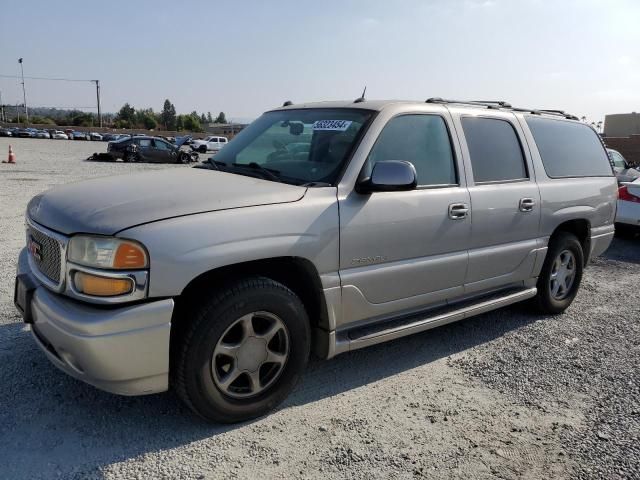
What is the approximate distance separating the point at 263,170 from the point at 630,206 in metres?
7.30

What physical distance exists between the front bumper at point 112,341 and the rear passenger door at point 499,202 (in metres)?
2.37

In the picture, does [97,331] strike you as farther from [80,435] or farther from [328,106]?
[328,106]

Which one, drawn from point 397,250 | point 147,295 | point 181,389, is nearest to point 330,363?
point 397,250

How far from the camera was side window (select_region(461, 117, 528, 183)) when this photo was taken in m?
4.16

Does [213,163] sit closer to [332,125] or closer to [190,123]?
[332,125]

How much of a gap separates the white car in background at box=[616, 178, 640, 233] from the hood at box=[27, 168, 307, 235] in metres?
7.37

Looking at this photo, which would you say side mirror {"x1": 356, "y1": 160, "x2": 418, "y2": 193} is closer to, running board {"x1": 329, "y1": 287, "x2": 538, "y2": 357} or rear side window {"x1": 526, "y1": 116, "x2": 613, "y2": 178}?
running board {"x1": 329, "y1": 287, "x2": 538, "y2": 357}

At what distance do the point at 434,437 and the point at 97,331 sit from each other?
6.27 ft

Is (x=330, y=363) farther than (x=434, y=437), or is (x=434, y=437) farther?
(x=330, y=363)

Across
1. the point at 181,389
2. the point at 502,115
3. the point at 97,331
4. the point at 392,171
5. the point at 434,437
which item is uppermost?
the point at 502,115

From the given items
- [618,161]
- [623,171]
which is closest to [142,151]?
[618,161]

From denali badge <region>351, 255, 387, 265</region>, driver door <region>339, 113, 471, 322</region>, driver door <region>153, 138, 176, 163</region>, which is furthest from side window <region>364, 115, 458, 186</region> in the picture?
driver door <region>153, 138, 176, 163</region>

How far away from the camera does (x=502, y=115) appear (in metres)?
4.59

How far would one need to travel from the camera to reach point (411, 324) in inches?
147
